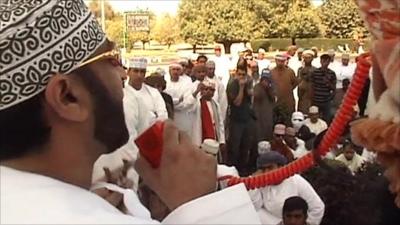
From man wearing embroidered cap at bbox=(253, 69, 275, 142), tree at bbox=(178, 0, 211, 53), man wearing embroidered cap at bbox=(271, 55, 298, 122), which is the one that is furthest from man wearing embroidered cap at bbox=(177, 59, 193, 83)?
tree at bbox=(178, 0, 211, 53)

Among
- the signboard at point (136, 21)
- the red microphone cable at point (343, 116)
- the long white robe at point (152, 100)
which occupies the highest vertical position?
the red microphone cable at point (343, 116)

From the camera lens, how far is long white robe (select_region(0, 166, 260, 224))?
3.74 ft

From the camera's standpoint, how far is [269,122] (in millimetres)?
8203

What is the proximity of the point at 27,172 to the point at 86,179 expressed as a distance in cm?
10

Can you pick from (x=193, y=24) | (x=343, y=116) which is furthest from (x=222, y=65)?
(x=193, y=24)

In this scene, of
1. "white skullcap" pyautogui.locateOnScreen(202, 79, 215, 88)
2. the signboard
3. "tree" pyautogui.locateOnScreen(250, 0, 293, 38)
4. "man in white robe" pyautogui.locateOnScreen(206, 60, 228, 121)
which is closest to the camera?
"white skullcap" pyautogui.locateOnScreen(202, 79, 215, 88)

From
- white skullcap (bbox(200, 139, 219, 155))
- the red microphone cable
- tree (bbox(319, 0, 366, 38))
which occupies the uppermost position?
the red microphone cable

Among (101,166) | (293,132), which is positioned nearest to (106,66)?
(101,166)

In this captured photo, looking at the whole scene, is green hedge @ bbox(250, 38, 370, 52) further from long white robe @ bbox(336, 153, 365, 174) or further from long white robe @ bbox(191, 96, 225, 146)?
long white robe @ bbox(336, 153, 365, 174)

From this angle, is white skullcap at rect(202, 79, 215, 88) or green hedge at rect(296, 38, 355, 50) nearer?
white skullcap at rect(202, 79, 215, 88)

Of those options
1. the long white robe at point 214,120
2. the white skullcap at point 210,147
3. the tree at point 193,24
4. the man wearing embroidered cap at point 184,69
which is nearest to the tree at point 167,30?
the tree at point 193,24

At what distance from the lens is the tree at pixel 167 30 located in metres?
29.4

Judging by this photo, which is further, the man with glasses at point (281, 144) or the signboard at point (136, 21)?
the signboard at point (136, 21)

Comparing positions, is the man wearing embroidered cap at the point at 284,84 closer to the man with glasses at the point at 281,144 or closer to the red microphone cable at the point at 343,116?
the man with glasses at the point at 281,144
